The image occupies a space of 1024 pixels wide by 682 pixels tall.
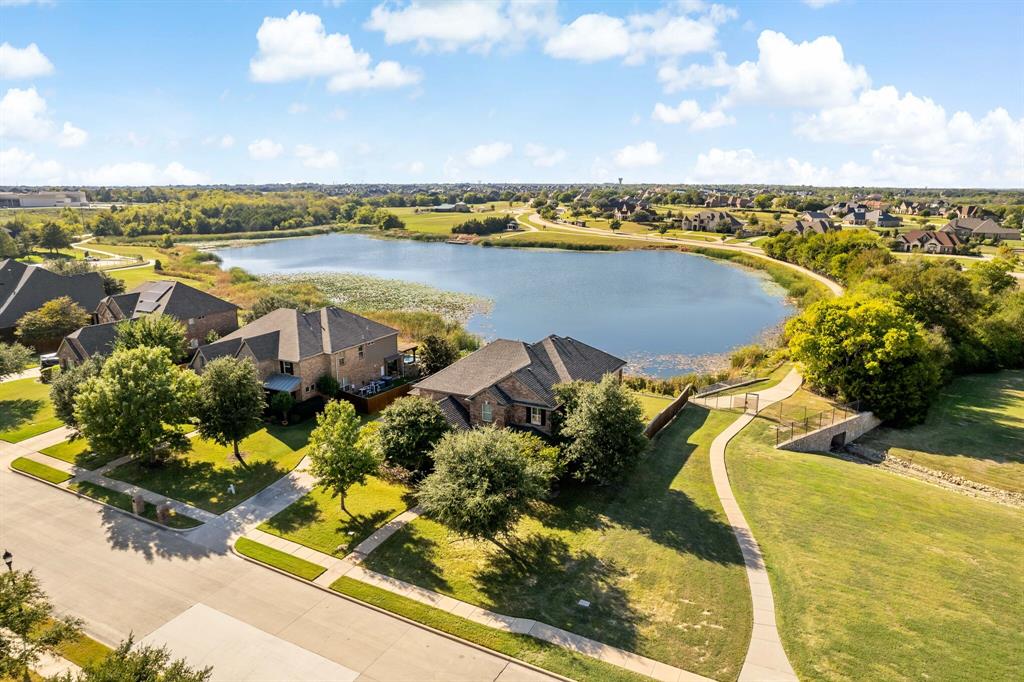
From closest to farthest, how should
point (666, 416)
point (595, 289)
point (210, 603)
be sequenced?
point (210, 603), point (666, 416), point (595, 289)

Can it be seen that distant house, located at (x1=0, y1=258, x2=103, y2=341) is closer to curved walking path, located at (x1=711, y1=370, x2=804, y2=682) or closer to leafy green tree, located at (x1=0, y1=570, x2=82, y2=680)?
leafy green tree, located at (x1=0, y1=570, x2=82, y2=680)

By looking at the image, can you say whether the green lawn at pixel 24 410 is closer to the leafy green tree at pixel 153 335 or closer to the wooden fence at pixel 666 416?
the leafy green tree at pixel 153 335

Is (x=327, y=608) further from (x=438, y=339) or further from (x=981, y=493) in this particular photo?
(x=981, y=493)

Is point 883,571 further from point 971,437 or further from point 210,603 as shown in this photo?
point 210,603

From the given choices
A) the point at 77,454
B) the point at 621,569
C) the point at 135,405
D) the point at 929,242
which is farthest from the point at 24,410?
the point at 929,242

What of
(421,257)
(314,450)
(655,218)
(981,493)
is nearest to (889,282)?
(981,493)
